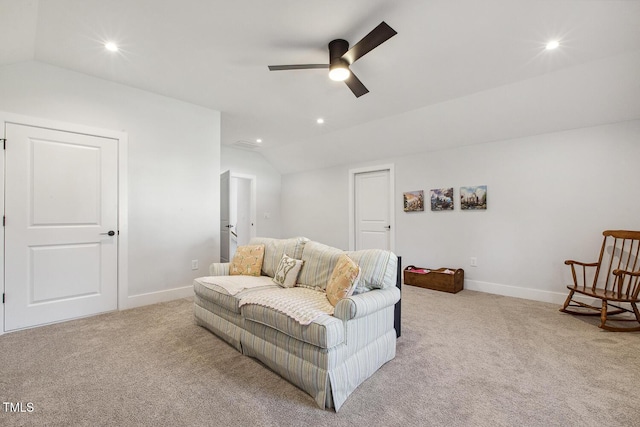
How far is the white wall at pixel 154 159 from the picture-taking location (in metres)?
2.82

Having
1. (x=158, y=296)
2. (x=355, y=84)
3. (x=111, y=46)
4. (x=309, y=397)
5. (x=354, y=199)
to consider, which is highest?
(x=111, y=46)

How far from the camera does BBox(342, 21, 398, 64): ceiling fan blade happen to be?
1855mm

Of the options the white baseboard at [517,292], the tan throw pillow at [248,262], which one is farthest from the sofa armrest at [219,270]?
the white baseboard at [517,292]

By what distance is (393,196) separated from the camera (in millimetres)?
4969

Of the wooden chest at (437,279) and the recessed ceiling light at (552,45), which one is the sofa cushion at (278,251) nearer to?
the wooden chest at (437,279)

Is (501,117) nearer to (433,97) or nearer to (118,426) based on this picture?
(433,97)

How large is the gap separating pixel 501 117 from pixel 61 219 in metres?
5.23

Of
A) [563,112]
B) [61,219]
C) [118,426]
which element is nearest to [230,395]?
[118,426]

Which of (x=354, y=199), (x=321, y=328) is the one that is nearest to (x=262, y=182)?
(x=354, y=199)

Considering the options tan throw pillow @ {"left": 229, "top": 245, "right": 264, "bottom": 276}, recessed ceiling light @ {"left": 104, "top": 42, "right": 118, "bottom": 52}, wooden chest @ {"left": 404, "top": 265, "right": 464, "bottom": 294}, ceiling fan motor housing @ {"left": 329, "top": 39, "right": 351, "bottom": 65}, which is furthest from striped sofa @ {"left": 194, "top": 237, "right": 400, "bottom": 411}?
recessed ceiling light @ {"left": 104, "top": 42, "right": 118, "bottom": 52}

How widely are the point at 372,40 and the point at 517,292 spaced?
147 inches

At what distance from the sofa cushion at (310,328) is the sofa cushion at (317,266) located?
585 mm

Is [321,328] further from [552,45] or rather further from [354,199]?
[354,199]

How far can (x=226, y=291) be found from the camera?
2.39 m
